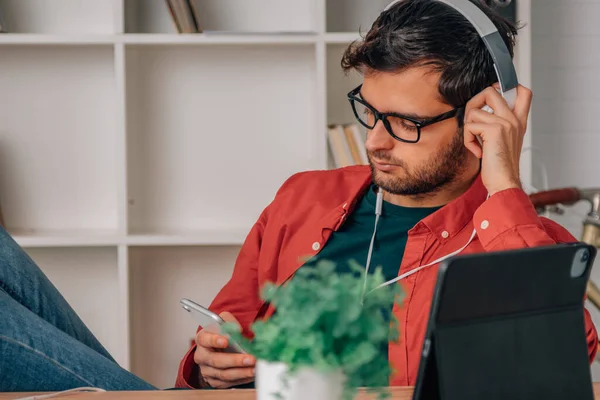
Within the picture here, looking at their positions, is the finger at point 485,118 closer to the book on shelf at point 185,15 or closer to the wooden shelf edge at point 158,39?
the wooden shelf edge at point 158,39

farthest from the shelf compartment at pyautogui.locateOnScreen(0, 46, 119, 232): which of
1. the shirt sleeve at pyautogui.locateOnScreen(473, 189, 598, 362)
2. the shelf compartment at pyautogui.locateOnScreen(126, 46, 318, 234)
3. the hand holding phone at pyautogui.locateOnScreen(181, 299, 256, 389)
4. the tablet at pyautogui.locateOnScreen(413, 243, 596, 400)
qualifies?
the tablet at pyautogui.locateOnScreen(413, 243, 596, 400)

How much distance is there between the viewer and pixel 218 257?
269 centimetres

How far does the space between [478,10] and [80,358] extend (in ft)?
2.88

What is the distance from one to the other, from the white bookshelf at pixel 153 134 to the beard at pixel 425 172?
3.52ft

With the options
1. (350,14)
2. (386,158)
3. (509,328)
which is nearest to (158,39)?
(350,14)

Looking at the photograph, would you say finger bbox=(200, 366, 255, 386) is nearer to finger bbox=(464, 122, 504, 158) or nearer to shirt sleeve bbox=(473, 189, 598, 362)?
shirt sleeve bbox=(473, 189, 598, 362)

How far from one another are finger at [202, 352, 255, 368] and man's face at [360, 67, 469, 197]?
0.47 meters

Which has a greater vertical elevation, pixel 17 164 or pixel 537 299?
pixel 17 164

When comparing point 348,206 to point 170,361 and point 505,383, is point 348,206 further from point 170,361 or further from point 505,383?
point 170,361

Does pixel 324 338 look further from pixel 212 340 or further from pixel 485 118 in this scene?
pixel 485 118

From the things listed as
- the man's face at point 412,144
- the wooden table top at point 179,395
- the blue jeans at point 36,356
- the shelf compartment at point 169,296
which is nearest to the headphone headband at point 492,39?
the man's face at point 412,144

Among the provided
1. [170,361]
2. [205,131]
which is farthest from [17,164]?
[170,361]

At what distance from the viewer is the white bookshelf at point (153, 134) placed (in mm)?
2617

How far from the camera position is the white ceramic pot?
0.68m
